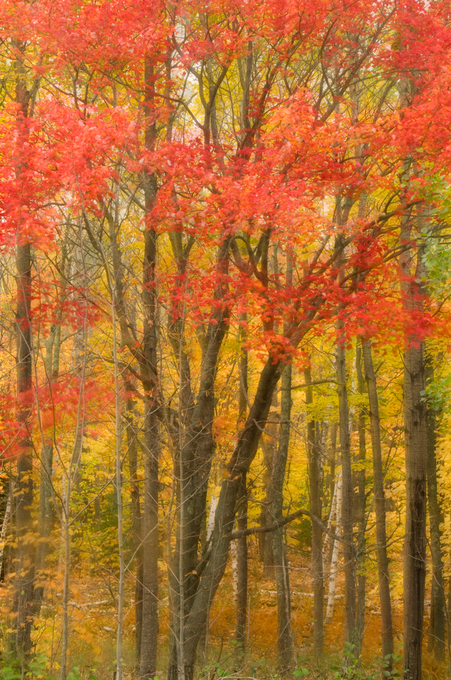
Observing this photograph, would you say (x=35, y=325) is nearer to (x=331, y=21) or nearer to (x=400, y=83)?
(x=331, y=21)

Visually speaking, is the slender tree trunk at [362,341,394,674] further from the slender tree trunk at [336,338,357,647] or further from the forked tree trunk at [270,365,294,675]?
the forked tree trunk at [270,365,294,675]

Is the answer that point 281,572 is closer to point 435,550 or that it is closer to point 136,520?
point 136,520

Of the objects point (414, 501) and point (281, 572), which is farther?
point (281, 572)

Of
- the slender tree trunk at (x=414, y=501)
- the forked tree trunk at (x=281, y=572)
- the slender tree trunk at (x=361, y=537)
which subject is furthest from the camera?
the slender tree trunk at (x=361, y=537)

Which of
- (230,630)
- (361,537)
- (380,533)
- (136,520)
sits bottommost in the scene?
(230,630)

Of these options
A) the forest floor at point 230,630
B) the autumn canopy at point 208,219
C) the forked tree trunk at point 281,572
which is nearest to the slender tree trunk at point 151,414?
the autumn canopy at point 208,219

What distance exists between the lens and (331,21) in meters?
7.55

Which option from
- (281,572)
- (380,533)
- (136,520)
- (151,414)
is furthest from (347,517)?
(136,520)

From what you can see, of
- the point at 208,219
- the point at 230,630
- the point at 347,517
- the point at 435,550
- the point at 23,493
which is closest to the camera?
the point at 208,219

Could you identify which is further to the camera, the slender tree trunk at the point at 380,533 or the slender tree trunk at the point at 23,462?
the slender tree trunk at the point at 380,533

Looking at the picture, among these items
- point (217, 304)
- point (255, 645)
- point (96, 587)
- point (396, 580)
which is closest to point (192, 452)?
point (217, 304)

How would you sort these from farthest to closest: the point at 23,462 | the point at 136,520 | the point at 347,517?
1. the point at 136,520
2. the point at 347,517
3. the point at 23,462

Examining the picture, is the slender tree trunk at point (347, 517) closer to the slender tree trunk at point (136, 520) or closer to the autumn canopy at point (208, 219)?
the autumn canopy at point (208, 219)

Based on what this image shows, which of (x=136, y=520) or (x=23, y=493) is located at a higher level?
(x=23, y=493)
